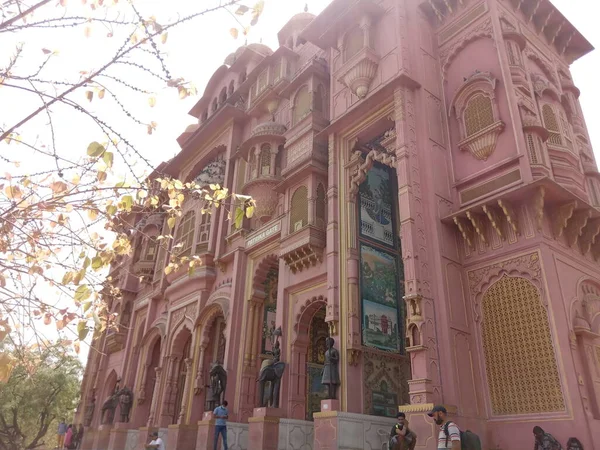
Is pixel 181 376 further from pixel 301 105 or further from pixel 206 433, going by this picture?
pixel 301 105

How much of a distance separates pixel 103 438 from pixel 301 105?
654 inches

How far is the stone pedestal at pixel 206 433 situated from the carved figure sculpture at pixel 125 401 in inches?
305

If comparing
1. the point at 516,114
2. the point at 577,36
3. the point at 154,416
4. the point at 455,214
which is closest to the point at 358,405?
the point at 455,214

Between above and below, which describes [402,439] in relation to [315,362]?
below

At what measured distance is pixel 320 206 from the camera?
1463 cm

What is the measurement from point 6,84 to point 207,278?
1488cm

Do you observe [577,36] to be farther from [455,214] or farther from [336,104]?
[455,214]

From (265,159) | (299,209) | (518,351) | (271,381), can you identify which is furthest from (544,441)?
(265,159)

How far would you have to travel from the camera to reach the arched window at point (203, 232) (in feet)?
64.0

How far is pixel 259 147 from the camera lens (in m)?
18.1

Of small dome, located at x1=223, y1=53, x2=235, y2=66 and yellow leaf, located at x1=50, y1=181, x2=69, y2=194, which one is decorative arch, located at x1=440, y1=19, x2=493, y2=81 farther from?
small dome, located at x1=223, y1=53, x2=235, y2=66

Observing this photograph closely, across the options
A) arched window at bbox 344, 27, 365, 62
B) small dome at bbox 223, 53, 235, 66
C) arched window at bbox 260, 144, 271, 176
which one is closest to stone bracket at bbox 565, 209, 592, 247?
arched window at bbox 344, 27, 365, 62

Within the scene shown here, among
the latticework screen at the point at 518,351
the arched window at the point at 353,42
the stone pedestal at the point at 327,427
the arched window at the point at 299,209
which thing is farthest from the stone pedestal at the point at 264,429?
the arched window at the point at 353,42

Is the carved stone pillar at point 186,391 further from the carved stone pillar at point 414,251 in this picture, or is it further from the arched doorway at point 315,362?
the carved stone pillar at point 414,251
